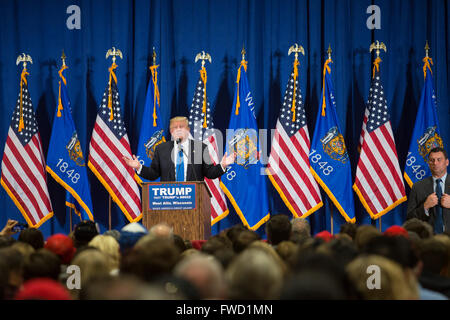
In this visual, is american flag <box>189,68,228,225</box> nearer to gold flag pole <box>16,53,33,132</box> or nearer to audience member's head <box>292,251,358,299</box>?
gold flag pole <box>16,53,33,132</box>

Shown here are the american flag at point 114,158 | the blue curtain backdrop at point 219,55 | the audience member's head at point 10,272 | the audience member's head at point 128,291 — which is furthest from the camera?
the blue curtain backdrop at point 219,55

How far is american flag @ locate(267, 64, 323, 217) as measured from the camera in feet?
26.2

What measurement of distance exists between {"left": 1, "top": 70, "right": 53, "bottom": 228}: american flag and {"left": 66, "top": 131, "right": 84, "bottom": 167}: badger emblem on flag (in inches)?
18.6

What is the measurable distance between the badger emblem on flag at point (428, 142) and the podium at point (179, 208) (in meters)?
4.31

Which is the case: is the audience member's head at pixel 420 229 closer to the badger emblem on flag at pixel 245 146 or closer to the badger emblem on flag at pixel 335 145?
the badger emblem on flag at pixel 335 145

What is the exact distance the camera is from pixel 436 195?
607 cm

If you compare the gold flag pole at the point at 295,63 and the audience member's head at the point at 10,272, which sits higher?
the gold flag pole at the point at 295,63

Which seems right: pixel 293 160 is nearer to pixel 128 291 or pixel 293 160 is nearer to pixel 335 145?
pixel 335 145

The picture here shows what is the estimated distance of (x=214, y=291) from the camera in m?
2.04

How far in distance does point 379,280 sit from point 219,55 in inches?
294

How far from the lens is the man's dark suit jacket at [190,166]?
612cm

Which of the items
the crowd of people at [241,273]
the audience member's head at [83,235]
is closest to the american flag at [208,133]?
the audience member's head at [83,235]

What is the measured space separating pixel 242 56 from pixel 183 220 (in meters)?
4.35

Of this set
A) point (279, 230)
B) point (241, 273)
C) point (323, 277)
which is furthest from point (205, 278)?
point (279, 230)
